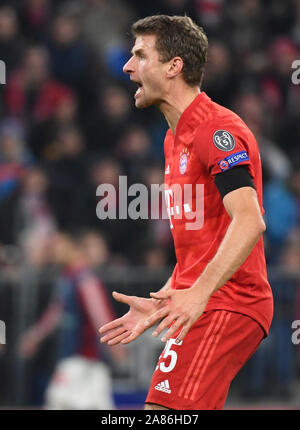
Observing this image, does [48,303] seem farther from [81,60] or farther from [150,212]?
[81,60]

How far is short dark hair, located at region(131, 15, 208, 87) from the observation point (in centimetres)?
468

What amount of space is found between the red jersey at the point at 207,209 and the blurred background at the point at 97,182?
4.34 meters

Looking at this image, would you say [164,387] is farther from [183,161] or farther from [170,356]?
[183,161]

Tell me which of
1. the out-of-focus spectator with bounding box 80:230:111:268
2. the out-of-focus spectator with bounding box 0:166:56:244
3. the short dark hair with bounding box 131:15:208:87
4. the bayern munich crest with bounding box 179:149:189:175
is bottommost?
the out-of-focus spectator with bounding box 80:230:111:268

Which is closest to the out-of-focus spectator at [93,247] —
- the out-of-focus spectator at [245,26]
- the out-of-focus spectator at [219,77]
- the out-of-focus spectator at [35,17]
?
the out-of-focus spectator at [219,77]

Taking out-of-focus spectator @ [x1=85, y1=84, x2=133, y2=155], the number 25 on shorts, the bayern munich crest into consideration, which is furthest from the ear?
out-of-focus spectator @ [x1=85, y1=84, x2=133, y2=155]

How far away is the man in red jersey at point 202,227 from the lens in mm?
4023

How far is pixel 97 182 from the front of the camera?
10.0 m

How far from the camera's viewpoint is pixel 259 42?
41.8 ft

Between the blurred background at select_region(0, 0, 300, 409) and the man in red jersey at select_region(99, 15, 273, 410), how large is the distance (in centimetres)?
425

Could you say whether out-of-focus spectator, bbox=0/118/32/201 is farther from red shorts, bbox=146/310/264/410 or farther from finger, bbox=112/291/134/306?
red shorts, bbox=146/310/264/410

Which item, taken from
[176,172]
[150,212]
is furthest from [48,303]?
[176,172]

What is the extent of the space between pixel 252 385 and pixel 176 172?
4866 mm

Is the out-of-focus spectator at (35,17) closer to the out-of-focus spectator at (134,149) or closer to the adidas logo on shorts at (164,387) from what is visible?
the out-of-focus spectator at (134,149)
